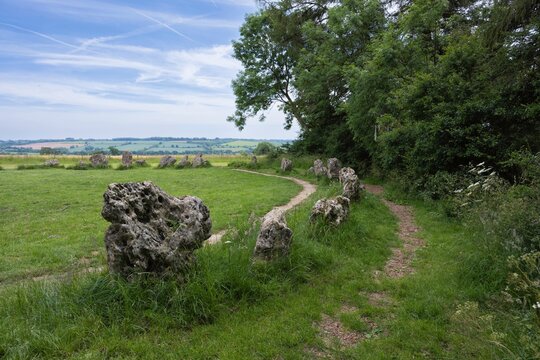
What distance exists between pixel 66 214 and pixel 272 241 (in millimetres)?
10328

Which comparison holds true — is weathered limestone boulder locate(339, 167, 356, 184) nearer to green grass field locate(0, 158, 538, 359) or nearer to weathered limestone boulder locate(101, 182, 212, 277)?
green grass field locate(0, 158, 538, 359)

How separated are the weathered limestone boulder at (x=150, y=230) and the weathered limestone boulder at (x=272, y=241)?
1039 millimetres

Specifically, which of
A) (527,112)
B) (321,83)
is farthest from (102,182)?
(527,112)

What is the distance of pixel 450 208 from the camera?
11.1 m

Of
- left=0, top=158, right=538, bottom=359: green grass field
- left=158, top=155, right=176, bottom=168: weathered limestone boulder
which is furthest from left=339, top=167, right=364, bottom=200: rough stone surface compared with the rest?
left=158, top=155, right=176, bottom=168: weathered limestone boulder

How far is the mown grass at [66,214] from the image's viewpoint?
8.13 m

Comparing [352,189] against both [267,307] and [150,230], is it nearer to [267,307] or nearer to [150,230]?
[267,307]

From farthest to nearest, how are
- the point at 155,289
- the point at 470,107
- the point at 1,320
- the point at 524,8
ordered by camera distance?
1. the point at 470,107
2. the point at 524,8
3. the point at 155,289
4. the point at 1,320

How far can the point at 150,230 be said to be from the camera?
18.9 ft

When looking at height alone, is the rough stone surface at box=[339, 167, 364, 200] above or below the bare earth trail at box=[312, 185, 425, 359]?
above

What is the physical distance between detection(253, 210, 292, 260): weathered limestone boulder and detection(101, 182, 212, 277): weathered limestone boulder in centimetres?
104

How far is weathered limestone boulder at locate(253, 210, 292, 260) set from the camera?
6555 mm

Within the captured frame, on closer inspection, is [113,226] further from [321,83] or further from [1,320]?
[321,83]

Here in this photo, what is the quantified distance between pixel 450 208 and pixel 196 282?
354 inches
